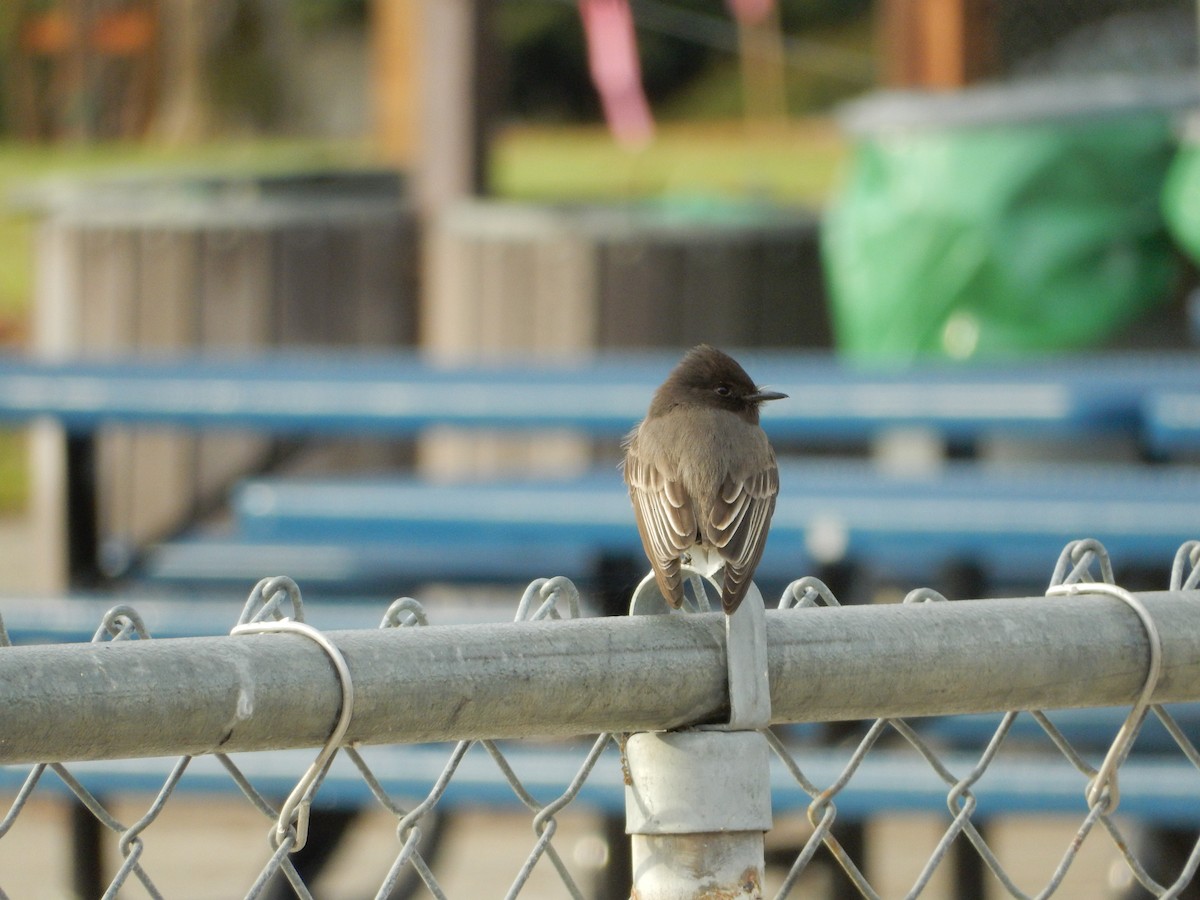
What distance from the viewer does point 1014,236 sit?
6.83m

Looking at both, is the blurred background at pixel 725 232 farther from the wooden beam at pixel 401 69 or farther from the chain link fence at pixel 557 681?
the chain link fence at pixel 557 681

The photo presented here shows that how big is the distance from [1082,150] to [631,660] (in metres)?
5.65

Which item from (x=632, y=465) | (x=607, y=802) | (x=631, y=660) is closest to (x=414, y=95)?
(x=607, y=802)

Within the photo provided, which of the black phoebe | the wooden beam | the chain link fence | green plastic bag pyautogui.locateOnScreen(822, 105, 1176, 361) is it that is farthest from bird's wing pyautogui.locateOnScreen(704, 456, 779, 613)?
the wooden beam

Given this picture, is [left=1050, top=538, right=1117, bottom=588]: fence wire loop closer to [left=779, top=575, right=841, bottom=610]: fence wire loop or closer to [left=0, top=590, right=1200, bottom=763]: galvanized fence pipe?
[left=0, top=590, right=1200, bottom=763]: galvanized fence pipe

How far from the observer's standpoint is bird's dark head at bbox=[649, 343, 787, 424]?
117 inches

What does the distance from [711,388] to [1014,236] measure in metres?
4.12

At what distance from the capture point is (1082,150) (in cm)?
684

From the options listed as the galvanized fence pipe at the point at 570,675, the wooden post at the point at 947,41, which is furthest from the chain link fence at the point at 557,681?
the wooden post at the point at 947,41

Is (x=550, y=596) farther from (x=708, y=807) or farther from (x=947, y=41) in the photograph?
(x=947, y=41)

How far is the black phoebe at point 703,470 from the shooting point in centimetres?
228

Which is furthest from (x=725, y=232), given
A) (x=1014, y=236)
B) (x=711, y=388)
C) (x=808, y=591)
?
(x=808, y=591)

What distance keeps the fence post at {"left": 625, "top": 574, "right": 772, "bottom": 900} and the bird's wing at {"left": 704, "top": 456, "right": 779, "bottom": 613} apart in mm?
287

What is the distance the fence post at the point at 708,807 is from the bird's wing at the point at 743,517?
29 centimetres
